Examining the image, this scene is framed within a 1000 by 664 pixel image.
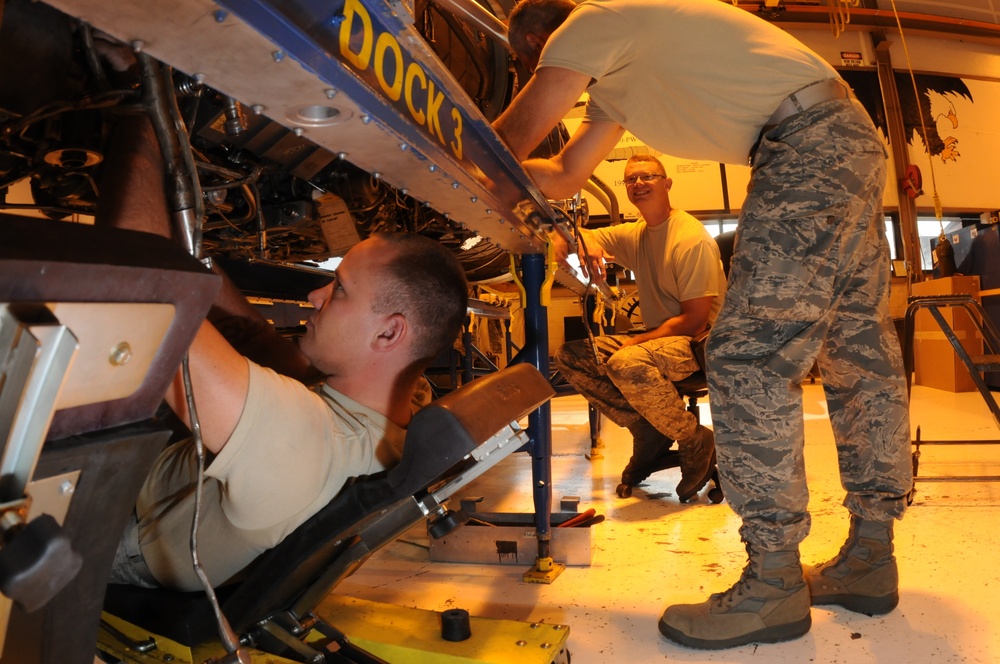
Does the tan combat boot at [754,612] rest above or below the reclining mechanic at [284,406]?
below

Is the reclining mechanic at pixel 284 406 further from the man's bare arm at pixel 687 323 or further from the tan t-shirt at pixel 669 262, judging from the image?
the tan t-shirt at pixel 669 262

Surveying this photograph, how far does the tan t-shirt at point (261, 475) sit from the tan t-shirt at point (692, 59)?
84 centimetres

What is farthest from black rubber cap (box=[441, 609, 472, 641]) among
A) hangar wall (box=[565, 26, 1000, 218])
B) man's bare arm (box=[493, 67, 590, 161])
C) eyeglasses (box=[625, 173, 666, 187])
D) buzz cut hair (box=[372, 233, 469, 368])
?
hangar wall (box=[565, 26, 1000, 218])

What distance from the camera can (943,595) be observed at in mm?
1546

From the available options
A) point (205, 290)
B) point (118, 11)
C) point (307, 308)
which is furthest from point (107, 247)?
point (307, 308)

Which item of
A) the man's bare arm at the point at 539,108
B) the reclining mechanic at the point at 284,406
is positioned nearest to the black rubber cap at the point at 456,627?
the reclining mechanic at the point at 284,406

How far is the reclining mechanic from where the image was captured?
2.53ft

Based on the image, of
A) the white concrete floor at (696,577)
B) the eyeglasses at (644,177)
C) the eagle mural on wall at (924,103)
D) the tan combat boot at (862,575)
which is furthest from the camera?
the eagle mural on wall at (924,103)

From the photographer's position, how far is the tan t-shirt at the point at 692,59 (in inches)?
55.6

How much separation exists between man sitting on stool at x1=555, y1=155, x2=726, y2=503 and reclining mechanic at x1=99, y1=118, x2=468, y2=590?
4.36 feet

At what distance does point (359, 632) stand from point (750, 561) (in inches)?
31.4

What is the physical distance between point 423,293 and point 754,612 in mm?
913

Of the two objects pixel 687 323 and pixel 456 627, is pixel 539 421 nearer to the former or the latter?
pixel 456 627

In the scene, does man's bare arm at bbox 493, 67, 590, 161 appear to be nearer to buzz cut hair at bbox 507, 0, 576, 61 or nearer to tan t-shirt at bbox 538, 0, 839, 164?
tan t-shirt at bbox 538, 0, 839, 164
